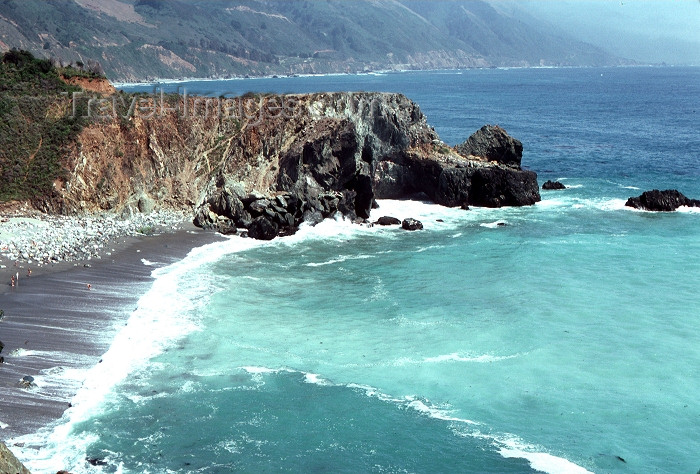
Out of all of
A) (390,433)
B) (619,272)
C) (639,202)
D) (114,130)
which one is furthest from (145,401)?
(639,202)

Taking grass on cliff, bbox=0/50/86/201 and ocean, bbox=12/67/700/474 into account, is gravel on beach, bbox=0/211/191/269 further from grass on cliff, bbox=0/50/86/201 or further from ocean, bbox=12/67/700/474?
ocean, bbox=12/67/700/474

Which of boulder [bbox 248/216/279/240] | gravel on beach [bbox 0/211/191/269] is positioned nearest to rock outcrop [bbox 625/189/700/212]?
boulder [bbox 248/216/279/240]

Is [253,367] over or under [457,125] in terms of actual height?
under

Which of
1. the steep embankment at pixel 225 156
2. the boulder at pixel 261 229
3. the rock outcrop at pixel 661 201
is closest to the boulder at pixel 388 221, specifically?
the steep embankment at pixel 225 156

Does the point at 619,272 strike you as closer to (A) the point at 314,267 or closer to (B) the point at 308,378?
(A) the point at 314,267

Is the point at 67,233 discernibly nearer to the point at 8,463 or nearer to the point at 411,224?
the point at 411,224

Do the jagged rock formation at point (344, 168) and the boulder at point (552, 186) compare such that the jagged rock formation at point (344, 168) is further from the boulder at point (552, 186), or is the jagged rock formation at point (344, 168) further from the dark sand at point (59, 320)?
the dark sand at point (59, 320)

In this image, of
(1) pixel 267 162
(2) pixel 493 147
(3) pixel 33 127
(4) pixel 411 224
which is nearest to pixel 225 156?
(1) pixel 267 162
